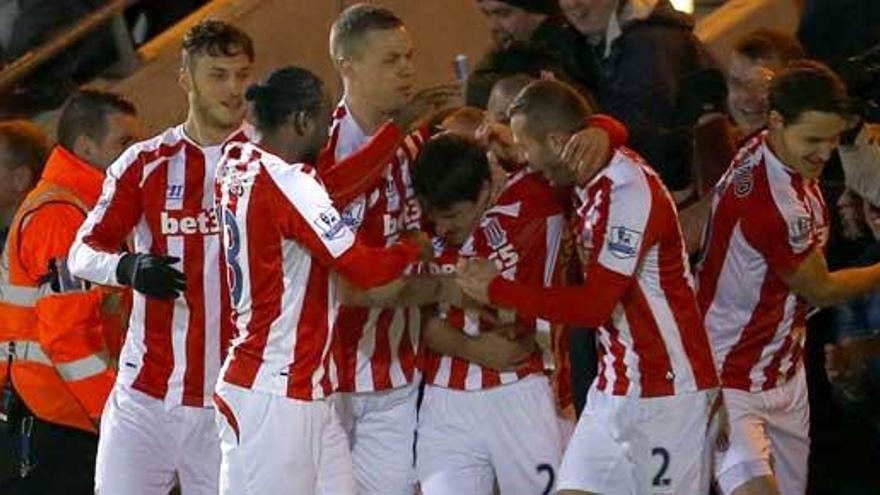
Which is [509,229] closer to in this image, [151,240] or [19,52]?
[151,240]

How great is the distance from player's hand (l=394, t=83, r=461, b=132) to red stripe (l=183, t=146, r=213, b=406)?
2.48ft

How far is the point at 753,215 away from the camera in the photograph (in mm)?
10586

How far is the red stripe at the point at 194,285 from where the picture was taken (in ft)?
35.3

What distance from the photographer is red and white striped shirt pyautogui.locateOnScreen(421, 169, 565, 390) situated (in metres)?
10.7

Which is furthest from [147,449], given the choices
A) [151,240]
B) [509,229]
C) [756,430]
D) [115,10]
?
[115,10]

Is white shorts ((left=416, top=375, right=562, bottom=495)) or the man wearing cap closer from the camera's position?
white shorts ((left=416, top=375, right=562, bottom=495))

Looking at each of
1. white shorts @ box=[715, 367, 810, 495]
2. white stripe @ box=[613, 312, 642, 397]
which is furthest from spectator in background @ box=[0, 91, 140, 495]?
white shorts @ box=[715, 367, 810, 495]

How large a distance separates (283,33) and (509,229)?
3.45 metres

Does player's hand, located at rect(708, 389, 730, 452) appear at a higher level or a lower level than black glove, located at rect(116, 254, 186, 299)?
lower

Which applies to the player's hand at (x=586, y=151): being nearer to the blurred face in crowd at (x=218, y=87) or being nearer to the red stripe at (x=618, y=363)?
the red stripe at (x=618, y=363)

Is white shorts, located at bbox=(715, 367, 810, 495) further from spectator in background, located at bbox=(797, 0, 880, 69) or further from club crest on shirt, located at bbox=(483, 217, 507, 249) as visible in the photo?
spectator in background, located at bbox=(797, 0, 880, 69)

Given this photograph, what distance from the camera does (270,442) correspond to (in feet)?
33.0

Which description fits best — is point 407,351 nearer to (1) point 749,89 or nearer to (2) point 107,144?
(2) point 107,144

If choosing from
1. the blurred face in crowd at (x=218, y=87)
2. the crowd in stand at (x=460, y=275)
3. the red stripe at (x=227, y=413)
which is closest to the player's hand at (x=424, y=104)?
the crowd in stand at (x=460, y=275)
